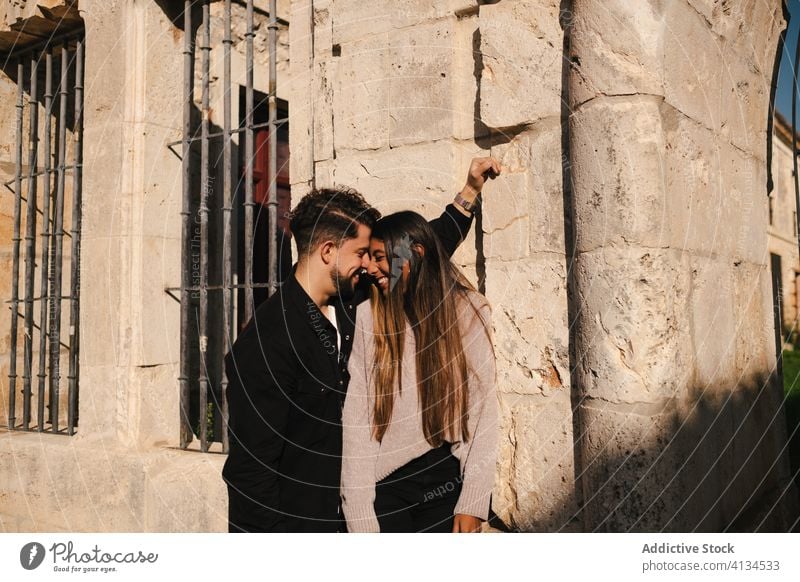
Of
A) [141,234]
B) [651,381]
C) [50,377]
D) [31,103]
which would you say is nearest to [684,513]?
[651,381]

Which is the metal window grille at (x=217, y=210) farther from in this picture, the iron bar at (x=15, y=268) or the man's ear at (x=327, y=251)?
the iron bar at (x=15, y=268)

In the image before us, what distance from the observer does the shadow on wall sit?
6.90ft

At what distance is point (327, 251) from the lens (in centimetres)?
228

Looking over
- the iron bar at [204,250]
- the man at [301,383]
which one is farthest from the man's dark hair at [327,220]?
the iron bar at [204,250]

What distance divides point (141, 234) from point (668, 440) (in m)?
2.85

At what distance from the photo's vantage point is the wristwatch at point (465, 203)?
2.51 meters

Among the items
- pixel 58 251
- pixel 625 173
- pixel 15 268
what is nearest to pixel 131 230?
pixel 58 251

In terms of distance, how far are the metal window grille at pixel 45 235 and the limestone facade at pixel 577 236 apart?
716mm

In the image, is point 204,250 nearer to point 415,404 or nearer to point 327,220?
point 327,220

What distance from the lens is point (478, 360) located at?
7.36ft

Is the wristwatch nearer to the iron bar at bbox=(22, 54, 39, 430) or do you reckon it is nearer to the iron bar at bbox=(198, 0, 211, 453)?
the iron bar at bbox=(198, 0, 211, 453)
